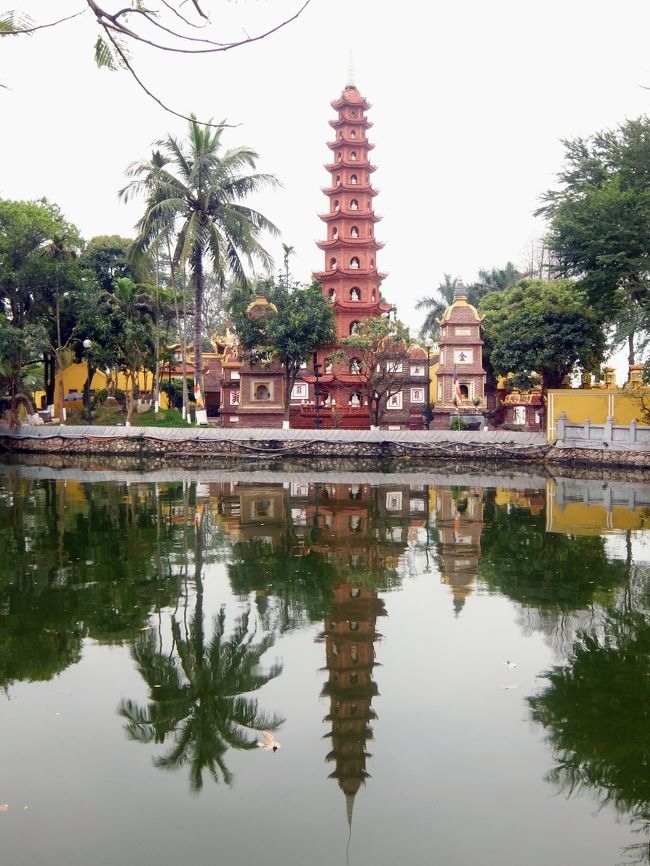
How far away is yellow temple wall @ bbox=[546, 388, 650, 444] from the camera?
2795 centimetres

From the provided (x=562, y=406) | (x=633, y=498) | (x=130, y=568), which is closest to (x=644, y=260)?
(x=562, y=406)

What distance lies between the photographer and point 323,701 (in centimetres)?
585

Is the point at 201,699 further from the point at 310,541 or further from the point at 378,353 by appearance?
the point at 378,353

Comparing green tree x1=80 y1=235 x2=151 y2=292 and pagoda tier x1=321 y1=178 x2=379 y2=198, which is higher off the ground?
pagoda tier x1=321 y1=178 x2=379 y2=198

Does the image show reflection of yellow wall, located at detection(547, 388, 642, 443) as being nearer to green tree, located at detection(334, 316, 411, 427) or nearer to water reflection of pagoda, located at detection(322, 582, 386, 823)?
green tree, located at detection(334, 316, 411, 427)

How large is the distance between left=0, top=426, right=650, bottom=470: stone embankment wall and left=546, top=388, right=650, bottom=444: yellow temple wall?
1424 millimetres

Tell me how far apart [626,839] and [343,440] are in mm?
25866

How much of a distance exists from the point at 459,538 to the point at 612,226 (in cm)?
1580

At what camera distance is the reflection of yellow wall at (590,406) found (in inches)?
1101

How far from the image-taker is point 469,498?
18.1 meters

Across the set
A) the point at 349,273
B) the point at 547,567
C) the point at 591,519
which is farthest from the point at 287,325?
the point at 547,567

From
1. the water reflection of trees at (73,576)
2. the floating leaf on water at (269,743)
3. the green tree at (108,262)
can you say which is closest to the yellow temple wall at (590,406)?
the water reflection of trees at (73,576)

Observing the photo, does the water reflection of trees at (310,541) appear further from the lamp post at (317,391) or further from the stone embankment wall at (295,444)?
the lamp post at (317,391)

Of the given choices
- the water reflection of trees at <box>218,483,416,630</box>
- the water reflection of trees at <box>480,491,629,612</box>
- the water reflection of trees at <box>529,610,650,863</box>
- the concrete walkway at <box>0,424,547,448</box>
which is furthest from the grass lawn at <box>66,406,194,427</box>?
the water reflection of trees at <box>529,610,650,863</box>
